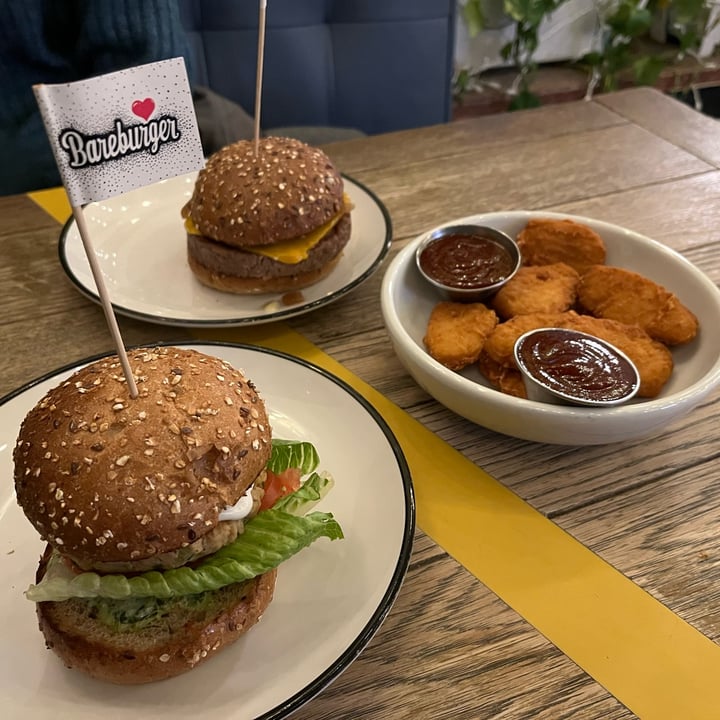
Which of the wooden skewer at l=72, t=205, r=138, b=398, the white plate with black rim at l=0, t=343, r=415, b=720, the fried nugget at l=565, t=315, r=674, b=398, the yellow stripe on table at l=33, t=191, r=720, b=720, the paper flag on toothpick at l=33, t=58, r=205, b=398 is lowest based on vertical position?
the yellow stripe on table at l=33, t=191, r=720, b=720

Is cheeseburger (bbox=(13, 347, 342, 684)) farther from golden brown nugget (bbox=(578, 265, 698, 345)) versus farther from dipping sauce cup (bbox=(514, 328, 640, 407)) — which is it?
golden brown nugget (bbox=(578, 265, 698, 345))

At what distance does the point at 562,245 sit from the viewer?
1958 millimetres

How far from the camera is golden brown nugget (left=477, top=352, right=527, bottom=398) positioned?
5.27ft

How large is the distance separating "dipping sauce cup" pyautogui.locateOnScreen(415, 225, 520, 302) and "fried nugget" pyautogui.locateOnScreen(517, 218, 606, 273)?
0.07m

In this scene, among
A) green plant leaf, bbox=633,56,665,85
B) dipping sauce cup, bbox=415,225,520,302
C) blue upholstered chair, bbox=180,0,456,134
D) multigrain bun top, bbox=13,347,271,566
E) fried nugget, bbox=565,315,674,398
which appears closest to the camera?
multigrain bun top, bbox=13,347,271,566

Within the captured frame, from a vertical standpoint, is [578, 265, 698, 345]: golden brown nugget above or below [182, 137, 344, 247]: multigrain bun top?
below

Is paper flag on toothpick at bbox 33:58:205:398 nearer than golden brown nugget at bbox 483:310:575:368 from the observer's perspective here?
Yes

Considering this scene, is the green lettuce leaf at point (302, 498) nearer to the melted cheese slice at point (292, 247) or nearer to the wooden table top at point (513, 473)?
the wooden table top at point (513, 473)

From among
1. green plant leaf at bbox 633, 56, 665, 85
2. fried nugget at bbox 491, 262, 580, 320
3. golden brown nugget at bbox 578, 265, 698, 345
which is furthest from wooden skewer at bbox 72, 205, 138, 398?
green plant leaf at bbox 633, 56, 665, 85

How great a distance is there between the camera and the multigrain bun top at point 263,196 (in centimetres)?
191

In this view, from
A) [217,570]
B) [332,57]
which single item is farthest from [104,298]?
[332,57]

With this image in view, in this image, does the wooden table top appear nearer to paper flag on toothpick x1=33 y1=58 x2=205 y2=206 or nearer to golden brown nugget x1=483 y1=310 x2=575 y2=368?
golden brown nugget x1=483 y1=310 x2=575 y2=368

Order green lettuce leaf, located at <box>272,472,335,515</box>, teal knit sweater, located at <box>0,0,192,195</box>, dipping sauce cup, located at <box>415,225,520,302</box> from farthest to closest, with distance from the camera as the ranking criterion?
teal knit sweater, located at <box>0,0,192,195</box> → dipping sauce cup, located at <box>415,225,520,302</box> → green lettuce leaf, located at <box>272,472,335,515</box>

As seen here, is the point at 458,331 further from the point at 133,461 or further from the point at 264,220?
the point at 133,461
